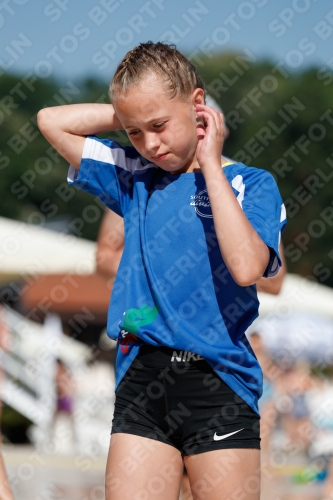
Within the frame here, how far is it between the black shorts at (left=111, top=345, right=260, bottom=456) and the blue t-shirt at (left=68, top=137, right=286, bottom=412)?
38 millimetres

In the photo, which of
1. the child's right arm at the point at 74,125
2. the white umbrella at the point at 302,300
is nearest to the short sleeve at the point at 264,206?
the child's right arm at the point at 74,125

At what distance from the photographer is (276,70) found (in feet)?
147

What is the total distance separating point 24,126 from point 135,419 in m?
31.2

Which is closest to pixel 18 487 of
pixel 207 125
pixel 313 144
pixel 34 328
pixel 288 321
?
pixel 207 125

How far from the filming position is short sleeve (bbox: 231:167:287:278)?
2309mm

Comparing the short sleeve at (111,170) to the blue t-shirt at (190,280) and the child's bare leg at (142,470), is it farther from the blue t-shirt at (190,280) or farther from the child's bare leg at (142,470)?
the child's bare leg at (142,470)

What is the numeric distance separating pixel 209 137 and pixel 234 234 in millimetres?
343

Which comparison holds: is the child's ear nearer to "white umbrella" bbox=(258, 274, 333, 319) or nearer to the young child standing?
the young child standing

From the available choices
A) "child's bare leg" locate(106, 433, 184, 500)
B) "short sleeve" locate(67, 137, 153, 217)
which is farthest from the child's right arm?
"child's bare leg" locate(106, 433, 184, 500)

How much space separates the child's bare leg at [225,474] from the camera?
2.20 meters

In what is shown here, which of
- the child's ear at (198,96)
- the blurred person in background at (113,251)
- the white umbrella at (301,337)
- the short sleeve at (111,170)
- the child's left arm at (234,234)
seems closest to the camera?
the child's left arm at (234,234)

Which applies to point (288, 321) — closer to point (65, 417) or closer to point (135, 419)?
point (65, 417)

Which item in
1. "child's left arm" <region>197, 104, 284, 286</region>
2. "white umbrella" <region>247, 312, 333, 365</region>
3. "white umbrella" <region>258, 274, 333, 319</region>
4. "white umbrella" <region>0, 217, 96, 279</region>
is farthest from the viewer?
"white umbrella" <region>247, 312, 333, 365</region>


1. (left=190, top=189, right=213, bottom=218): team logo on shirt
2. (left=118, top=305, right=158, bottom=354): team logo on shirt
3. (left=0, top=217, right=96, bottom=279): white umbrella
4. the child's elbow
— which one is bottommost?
(left=0, top=217, right=96, bottom=279): white umbrella
